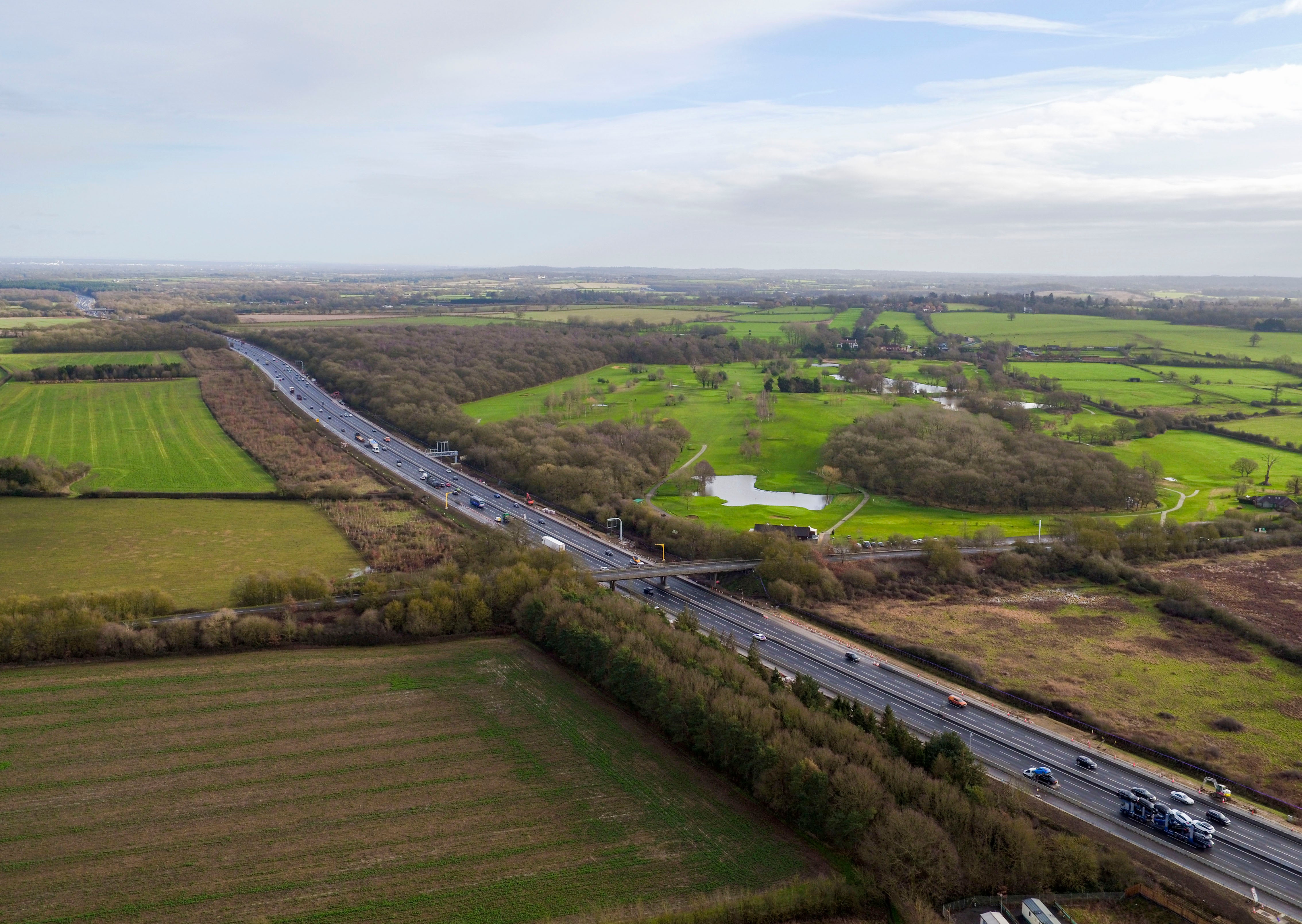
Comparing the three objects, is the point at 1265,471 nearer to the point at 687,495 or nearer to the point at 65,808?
the point at 687,495

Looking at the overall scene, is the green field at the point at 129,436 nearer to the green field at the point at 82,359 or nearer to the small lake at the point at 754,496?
the green field at the point at 82,359

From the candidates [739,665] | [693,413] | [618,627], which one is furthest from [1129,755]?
[693,413]

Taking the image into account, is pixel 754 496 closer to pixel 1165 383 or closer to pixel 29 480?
pixel 29 480

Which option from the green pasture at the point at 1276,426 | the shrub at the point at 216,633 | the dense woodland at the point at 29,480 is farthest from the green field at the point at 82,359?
the green pasture at the point at 1276,426

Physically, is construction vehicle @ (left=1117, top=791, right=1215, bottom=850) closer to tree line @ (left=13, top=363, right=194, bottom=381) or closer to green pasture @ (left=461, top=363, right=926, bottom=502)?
green pasture @ (left=461, top=363, right=926, bottom=502)

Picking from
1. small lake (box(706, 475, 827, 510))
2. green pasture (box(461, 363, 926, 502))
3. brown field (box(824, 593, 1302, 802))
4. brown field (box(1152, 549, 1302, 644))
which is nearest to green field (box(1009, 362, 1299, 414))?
green pasture (box(461, 363, 926, 502))
